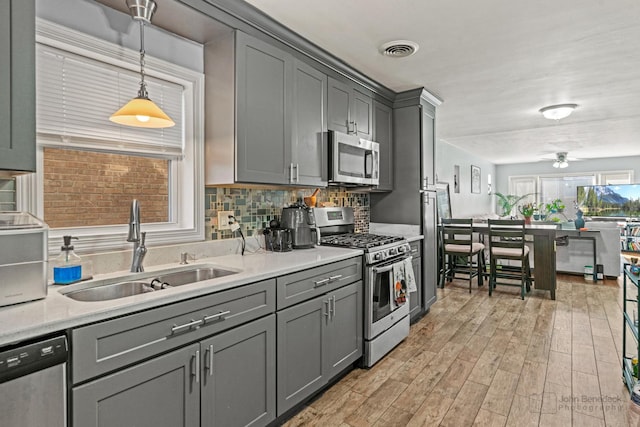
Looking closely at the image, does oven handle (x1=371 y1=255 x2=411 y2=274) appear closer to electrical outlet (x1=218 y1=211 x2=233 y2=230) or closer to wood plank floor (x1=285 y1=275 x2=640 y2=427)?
wood plank floor (x1=285 y1=275 x2=640 y2=427)

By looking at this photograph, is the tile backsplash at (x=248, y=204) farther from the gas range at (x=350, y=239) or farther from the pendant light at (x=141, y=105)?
the pendant light at (x=141, y=105)

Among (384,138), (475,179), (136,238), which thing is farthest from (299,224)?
(475,179)

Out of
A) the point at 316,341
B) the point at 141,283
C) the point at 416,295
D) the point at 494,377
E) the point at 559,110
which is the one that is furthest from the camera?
the point at 559,110

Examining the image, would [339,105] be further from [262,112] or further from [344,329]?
[344,329]

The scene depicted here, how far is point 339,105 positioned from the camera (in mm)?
2982

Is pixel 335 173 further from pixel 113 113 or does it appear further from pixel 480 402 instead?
pixel 480 402

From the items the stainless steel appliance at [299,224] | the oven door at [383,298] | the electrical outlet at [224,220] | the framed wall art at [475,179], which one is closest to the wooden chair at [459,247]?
the oven door at [383,298]

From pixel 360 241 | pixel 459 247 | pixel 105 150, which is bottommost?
pixel 459 247

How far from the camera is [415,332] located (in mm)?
3381

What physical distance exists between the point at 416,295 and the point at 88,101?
315cm

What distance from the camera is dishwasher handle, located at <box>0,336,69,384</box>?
3.25 feet

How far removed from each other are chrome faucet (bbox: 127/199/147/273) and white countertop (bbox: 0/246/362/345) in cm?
6

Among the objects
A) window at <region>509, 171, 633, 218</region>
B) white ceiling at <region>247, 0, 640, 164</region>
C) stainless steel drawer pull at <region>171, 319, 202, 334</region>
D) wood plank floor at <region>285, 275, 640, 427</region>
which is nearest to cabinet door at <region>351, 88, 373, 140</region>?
white ceiling at <region>247, 0, 640, 164</region>

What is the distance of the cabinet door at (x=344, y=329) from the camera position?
2289 millimetres
